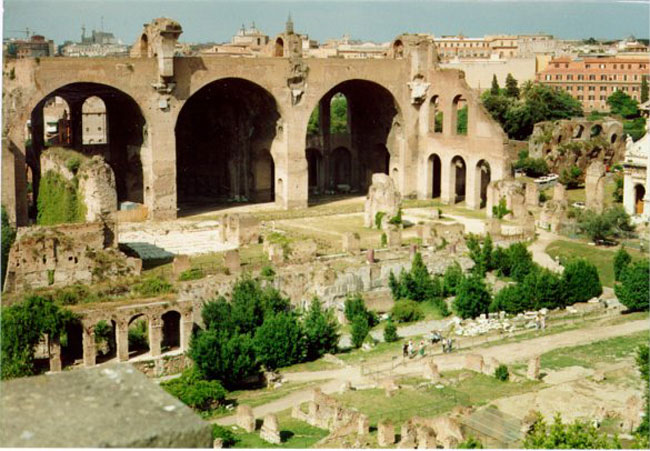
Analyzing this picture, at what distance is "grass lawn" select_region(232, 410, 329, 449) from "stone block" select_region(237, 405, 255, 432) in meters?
0.17

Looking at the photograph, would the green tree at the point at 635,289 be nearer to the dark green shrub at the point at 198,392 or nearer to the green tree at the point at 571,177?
the dark green shrub at the point at 198,392

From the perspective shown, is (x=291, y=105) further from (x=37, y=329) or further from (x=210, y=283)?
(x=37, y=329)

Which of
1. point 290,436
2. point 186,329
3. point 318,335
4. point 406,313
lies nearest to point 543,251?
point 406,313

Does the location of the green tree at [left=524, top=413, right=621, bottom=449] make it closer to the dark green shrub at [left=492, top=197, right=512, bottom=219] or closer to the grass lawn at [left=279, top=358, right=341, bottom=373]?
the grass lawn at [left=279, top=358, right=341, bottom=373]

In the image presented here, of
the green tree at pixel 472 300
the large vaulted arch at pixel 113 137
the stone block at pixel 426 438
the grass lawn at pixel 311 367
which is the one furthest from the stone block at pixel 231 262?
the large vaulted arch at pixel 113 137

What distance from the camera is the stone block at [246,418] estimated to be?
19.0 m

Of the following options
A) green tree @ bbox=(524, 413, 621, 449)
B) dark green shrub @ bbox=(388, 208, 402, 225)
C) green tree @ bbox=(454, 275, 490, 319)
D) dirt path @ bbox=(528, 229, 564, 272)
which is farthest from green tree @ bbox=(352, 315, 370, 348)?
dark green shrub @ bbox=(388, 208, 402, 225)

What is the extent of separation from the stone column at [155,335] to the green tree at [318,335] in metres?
3.64

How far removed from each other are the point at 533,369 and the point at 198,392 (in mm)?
7230

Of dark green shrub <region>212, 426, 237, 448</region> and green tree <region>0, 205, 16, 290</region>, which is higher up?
green tree <region>0, 205, 16, 290</region>

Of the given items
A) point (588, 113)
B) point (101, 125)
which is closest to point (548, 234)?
point (101, 125)

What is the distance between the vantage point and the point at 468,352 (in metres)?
23.5

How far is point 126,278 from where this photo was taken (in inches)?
1048

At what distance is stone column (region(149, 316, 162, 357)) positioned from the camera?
24.0m
